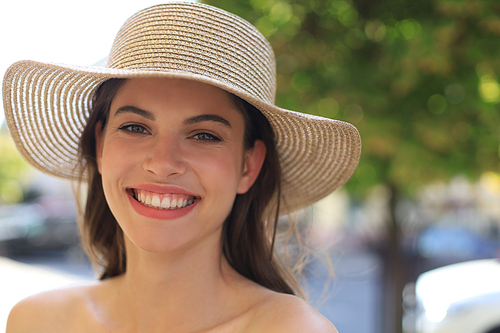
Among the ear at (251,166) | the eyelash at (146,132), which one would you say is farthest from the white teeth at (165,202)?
the ear at (251,166)

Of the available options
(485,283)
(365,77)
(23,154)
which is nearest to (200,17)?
(23,154)

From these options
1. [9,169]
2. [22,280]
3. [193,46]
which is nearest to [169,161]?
[193,46]

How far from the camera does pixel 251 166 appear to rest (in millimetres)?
1876

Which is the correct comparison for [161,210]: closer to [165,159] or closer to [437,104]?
[165,159]

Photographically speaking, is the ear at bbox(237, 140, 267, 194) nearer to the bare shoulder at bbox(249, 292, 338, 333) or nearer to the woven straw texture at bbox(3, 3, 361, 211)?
the woven straw texture at bbox(3, 3, 361, 211)

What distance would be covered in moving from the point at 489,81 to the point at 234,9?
5.82ft

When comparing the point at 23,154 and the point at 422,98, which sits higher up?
the point at 422,98

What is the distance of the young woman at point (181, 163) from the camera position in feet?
5.06

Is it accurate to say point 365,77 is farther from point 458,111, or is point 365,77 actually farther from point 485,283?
point 485,283

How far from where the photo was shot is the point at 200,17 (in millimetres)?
1561

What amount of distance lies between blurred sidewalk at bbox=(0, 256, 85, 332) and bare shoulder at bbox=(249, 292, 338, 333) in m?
6.43

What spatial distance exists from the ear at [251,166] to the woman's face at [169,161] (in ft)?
0.55

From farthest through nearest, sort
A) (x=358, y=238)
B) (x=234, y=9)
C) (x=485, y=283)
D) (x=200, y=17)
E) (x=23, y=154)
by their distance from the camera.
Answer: (x=358, y=238) → (x=485, y=283) → (x=234, y=9) → (x=23, y=154) → (x=200, y=17)

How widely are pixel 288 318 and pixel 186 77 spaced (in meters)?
0.85
